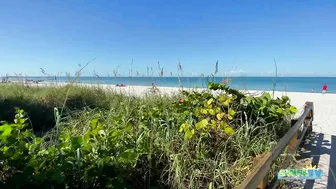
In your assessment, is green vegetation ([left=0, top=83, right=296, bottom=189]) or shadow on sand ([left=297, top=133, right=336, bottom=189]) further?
shadow on sand ([left=297, top=133, right=336, bottom=189])

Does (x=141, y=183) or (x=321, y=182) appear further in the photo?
(x=321, y=182)

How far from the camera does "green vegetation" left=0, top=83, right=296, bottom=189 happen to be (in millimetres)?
1227

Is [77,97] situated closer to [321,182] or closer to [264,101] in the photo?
[264,101]

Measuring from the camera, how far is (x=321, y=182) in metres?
2.20

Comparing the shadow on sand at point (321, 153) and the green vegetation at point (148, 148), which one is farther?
the shadow on sand at point (321, 153)

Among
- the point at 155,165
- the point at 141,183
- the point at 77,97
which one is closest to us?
the point at 141,183

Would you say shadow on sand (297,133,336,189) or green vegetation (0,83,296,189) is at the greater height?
green vegetation (0,83,296,189)

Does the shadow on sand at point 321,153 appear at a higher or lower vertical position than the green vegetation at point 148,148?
lower

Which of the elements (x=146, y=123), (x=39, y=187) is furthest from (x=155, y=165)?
(x=39, y=187)

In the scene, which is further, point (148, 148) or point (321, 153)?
point (321, 153)

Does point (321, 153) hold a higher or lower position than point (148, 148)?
lower

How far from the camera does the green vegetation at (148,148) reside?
4.03 ft

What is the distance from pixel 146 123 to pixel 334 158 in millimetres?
2431

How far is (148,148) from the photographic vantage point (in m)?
1.79
